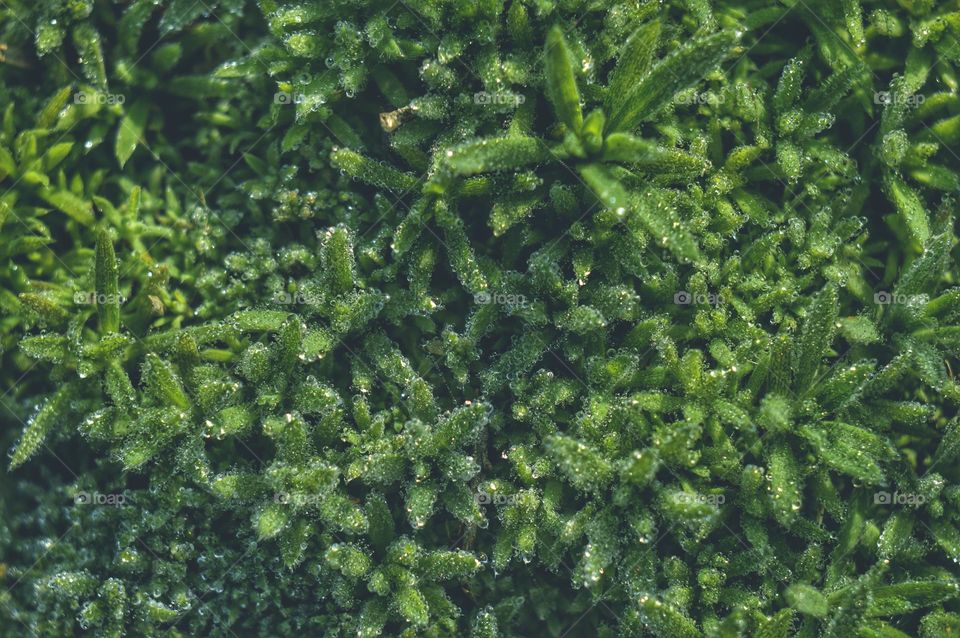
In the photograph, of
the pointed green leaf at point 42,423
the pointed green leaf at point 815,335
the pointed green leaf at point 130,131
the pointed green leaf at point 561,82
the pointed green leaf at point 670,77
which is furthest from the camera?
the pointed green leaf at point 130,131

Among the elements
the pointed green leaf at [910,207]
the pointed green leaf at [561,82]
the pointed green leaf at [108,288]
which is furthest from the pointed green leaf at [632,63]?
the pointed green leaf at [108,288]

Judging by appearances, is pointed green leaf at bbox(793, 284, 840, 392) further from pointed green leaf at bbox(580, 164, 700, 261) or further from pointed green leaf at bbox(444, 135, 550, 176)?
pointed green leaf at bbox(444, 135, 550, 176)

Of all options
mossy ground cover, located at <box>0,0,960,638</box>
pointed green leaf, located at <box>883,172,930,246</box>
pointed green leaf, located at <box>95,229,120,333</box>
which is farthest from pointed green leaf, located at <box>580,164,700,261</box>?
pointed green leaf, located at <box>95,229,120,333</box>

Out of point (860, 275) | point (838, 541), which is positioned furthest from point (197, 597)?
point (860, 275)

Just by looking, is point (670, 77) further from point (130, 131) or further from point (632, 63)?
point (130, 131)

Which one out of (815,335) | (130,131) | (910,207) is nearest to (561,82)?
(815,335)

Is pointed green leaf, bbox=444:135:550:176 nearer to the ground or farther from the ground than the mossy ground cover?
farther from the ground

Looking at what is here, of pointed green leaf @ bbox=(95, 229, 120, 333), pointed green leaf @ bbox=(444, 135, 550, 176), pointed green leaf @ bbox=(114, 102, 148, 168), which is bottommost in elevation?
pointed green leaf @ bbox=(95, 229, 120, 333)

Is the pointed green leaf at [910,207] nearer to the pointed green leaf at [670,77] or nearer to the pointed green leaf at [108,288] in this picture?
the pointed green leaf at [670,77]
